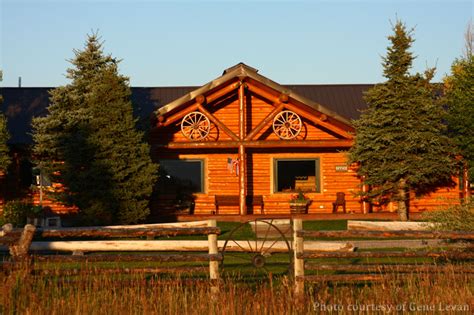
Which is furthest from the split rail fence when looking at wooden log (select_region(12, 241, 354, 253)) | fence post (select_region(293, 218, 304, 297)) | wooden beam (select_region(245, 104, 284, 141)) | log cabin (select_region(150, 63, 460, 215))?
log cabin (select_region(150, 63, 460, 215))

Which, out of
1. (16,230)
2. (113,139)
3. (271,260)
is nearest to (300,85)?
(113,139)

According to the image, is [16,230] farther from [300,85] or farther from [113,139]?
[300,85]

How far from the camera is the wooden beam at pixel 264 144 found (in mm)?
27719

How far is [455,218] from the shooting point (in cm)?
1555

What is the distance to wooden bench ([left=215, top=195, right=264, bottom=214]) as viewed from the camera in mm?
29062

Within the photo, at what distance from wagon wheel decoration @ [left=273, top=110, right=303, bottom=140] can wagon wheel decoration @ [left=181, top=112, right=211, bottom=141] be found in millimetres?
2546

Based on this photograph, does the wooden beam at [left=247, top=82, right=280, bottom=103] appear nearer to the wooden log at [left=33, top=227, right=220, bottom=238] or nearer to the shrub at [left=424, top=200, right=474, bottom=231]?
the shrub at [left=424, top=200, right=474, bottom=231]

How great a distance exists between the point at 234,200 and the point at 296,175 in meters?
2.71

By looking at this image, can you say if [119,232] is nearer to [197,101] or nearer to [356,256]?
[356,256]

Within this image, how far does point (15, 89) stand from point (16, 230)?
22.5 meters

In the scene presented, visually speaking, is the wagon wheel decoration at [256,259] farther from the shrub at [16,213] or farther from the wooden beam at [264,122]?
the shrub at [16,213]

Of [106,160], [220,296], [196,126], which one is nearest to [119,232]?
[220,296]

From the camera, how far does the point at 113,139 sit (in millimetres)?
25422

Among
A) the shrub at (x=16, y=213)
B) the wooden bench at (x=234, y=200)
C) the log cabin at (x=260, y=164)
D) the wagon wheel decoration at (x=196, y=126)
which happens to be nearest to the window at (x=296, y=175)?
the log cabin at (x=260, y=164)
